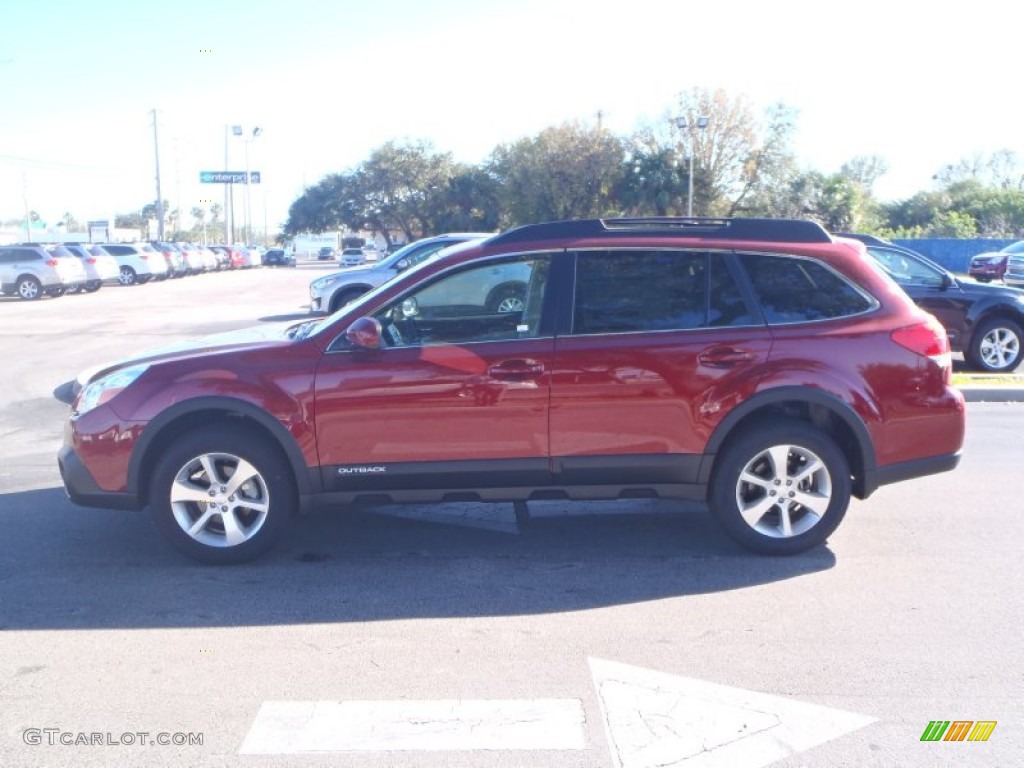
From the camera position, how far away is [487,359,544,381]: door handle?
5785 mm

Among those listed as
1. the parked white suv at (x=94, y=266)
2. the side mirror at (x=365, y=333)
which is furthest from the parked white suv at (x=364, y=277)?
the parked white suv at (x=94, y=266)

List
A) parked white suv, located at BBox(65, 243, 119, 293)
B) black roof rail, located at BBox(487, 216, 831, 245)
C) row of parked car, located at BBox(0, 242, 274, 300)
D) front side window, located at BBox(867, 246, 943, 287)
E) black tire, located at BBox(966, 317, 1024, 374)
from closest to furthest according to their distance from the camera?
black roof rail, located at BBox(487, 216, 831, 245)
front side window, located at BBox(867, 246, 943, 287)
black tire, located at BBox(966, 317, 1024, 374)
row of parked car, located at BBox(0, 242, 274, 300)
parked white suv, located at BBox(65, 243, 119, 293)

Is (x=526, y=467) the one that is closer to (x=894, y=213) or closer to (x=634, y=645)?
(x=634, y=645)

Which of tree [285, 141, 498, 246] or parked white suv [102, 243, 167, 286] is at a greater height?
tree [285, 141, 498, 246]

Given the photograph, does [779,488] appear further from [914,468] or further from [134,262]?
[134,262]

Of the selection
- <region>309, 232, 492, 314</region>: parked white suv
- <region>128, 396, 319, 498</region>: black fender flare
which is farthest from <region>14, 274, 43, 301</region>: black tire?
<region>128, 396, 319, 498</region>: black fender flare

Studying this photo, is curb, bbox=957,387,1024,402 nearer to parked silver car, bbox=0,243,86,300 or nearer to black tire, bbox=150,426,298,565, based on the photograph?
black tire, bbox=150,426,298,565

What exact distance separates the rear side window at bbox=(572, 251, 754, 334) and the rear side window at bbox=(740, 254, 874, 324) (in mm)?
169

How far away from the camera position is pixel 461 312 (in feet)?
20.8

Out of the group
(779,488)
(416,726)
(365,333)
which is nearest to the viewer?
(416,726)

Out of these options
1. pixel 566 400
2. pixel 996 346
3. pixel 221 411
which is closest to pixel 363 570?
pixel 221 411

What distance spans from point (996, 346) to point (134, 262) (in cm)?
3737

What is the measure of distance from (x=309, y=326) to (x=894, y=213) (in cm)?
6676

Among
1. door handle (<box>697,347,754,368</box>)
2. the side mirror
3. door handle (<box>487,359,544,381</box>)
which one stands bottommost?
door handle (<box>487,359,544,381</box>)
